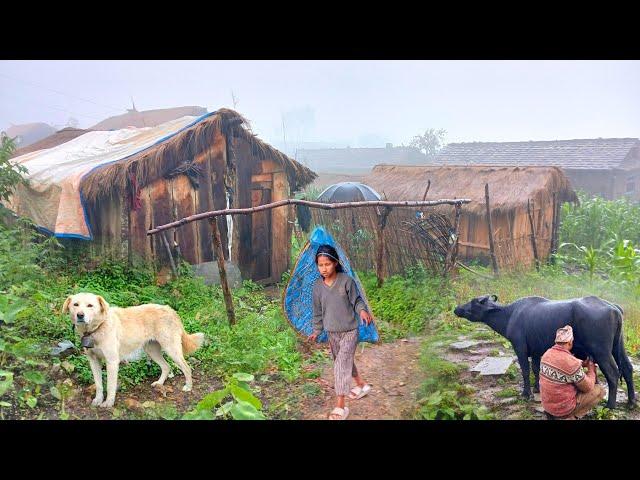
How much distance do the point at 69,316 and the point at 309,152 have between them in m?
2.28

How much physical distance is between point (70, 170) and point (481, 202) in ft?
10.9

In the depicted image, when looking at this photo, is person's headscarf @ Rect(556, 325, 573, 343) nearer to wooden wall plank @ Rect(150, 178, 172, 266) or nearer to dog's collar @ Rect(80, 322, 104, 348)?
wooden wall plank @ Rect(150, 178, 172, 266)

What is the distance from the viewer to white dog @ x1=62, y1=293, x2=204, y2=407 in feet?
11.0

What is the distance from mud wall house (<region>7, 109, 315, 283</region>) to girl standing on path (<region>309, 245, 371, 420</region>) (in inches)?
33.6

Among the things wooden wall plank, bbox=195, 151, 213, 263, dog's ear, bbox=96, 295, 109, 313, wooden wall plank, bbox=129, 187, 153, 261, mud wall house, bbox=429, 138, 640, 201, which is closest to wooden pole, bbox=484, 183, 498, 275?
mud wall house, bbox=429, 138, 640, 201

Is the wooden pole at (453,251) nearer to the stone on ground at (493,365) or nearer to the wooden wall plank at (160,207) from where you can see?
the stone on ground at (493,365)

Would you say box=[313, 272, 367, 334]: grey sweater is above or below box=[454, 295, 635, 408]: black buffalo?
above

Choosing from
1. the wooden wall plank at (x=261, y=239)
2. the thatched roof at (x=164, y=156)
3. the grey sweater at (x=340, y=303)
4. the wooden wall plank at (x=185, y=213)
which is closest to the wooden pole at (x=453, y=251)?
the grey sweater at (x=340, y=303)

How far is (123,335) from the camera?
11.6 ft

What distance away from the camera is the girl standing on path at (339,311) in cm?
337

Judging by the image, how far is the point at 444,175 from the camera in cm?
477

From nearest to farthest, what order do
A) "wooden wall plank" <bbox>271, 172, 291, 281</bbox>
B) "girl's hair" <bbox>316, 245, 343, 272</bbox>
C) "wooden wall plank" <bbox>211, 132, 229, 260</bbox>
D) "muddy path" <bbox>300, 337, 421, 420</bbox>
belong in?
"girl's hair" <bbox>316, 245, 343, 272</bbox>, "muddy path" <bbox>300, 337, 421, 420</bbox>, "wooden wall plank" <bbox>211, 132, 229, 260</bbox>, "wooden wall plank" <bbox>271, 172, 291, 281</bbox>

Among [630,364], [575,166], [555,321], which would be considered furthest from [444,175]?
[630,364]

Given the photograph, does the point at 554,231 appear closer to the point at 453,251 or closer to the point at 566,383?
the point at 453,251
